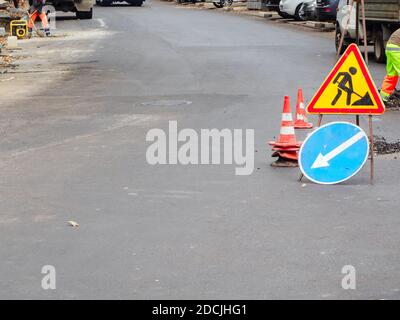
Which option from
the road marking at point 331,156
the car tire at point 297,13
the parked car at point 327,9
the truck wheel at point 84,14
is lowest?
the truck wheel at point 84,14

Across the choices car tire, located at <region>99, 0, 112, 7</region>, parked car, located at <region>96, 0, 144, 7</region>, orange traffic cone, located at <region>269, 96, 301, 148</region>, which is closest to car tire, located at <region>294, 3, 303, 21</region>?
parked car, located at <region>96, 0, 144, 7</region>

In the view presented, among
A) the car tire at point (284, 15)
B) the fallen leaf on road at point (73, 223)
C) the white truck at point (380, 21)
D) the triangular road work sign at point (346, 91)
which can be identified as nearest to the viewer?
the fallen leaf on road at point (73, 223)

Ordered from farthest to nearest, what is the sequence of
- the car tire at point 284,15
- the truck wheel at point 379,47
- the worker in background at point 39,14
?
the car tire at point 284,15 → the worker in background at point 39,14 → the truck wheel at point 379,47

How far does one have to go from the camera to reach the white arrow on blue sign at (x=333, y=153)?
9.65 m

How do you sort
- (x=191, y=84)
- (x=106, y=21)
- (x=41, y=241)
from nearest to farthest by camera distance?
(x=41, y=241) → (x=191, y=84) → (x=106, y=21)

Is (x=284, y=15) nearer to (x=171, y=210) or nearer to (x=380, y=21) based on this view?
(x=380, y=21)

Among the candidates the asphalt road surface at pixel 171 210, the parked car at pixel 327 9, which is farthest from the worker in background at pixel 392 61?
the parked car at pixel 327 9

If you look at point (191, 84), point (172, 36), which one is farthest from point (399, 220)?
point (172, 36)

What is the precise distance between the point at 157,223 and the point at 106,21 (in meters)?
35.1

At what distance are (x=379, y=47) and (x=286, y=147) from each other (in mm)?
12913

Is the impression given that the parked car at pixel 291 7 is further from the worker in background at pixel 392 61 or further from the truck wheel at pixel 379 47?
the worker in background at pixel 392 61

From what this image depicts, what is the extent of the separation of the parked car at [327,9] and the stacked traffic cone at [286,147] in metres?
21.5

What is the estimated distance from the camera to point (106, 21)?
140ft

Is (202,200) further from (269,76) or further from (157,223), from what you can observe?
(269,76)
